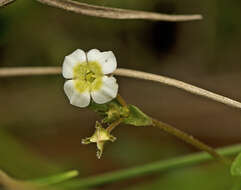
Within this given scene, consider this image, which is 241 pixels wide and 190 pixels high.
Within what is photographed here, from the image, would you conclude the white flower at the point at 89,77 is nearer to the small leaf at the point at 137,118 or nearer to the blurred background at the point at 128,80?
the small leaf at the point at 137,118

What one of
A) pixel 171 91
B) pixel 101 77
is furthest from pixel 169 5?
pixel 101 77

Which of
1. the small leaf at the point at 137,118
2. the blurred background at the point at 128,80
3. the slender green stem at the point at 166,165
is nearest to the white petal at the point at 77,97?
A: the small leaf at the point at 137,118

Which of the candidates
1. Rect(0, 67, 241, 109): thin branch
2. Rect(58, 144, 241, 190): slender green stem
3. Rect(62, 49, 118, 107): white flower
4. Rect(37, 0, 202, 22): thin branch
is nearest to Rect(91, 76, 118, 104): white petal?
Rect(62, 49, 118, 107): white flower

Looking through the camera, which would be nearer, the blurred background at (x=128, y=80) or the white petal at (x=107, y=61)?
the white petal at (x=107, y=61)

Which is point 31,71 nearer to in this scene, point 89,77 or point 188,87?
point 89,77

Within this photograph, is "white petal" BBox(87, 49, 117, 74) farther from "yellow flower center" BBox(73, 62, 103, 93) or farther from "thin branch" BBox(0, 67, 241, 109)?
"thin branch" BBox(0, 67, 241, 109)

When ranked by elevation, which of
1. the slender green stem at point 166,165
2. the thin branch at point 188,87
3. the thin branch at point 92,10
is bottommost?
the slender green stem at point 166,165
